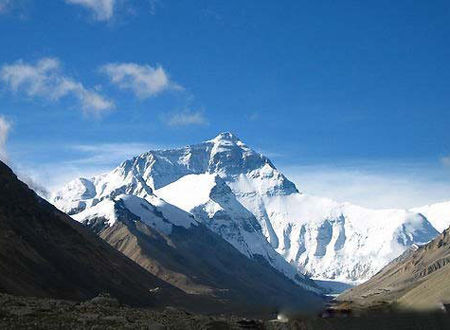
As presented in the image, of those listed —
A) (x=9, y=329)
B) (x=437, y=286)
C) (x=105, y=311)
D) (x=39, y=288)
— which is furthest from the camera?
(x=39, y=288)

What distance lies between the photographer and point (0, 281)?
143 metres

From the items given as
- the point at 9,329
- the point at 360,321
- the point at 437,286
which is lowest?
the point at 9,329

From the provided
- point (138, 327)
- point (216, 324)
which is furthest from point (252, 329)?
point (138, 327)

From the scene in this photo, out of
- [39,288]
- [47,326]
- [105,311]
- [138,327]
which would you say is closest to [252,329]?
[105,311]

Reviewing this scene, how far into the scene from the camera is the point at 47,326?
46.8m

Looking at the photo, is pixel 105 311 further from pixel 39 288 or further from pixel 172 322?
pixel 39 288

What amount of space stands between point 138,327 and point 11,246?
158315 millimetres

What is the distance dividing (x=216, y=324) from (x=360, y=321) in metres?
19.2

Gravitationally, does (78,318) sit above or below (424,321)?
below

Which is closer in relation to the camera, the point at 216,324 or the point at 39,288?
the point at 216,324

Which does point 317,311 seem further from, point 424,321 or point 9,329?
point 9,329

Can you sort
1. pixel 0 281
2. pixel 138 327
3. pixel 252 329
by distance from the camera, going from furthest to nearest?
pixel 0 281, pixel 252 329, pixel 138 327

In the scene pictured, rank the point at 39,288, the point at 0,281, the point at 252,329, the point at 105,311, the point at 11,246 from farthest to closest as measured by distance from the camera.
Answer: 1. the point at 11,246
2. the point at 39,288
3. the point at 0,281
4. the point at 252,329
5. the point at 105,311

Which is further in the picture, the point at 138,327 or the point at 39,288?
the point at 39,288
